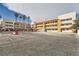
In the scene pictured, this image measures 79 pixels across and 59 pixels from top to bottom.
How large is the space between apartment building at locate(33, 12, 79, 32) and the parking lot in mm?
204

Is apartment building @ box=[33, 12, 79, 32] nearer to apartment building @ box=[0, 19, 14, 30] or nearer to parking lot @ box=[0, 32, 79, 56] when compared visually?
parking lot @ box=[0, 32, 79, 56]

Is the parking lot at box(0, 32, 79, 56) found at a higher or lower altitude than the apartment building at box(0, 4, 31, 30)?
lower

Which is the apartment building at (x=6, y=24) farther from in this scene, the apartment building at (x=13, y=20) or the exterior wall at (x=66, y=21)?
the exterior wall at (x=66, y=21)

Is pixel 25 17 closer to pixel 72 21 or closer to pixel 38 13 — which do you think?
pixel 38 13

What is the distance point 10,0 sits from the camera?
4969 mm

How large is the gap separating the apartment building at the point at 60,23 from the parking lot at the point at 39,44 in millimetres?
204

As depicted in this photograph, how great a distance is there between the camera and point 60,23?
5.82m

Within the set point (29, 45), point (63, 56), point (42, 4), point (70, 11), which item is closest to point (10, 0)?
point (42, 4)

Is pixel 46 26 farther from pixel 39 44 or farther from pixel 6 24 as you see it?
pixel 6 24

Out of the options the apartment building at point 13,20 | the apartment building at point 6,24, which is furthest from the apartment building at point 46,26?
the apartment building at point 6,24

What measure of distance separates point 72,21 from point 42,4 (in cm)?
131

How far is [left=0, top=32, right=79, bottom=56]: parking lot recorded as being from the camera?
4.64 m

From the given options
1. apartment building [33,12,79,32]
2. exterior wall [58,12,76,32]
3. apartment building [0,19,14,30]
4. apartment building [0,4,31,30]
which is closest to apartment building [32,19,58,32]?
apartment building [33,12,79,32]

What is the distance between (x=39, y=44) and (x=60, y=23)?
1212 millimetres
